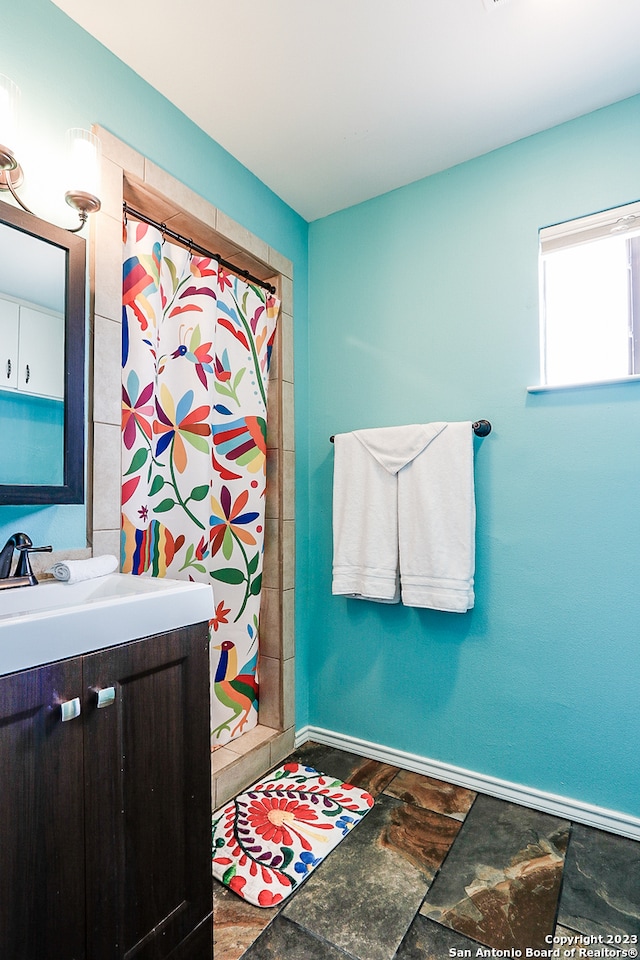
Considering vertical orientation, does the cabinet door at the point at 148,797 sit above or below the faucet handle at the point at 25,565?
below

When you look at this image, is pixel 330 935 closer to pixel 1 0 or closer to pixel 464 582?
pixel 464 582

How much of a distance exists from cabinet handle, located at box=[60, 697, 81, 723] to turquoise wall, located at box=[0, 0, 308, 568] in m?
0.51

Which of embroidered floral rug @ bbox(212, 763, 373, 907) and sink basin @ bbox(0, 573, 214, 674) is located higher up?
sink basin @ bbox(0, 573, 214, 674)

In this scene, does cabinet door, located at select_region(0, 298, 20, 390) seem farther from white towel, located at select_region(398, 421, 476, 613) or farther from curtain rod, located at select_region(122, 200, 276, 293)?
white towel, located at select_region(398, 421, 476, 613)

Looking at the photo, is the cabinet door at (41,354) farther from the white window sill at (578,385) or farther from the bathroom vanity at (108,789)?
the white window sill at (578,385)

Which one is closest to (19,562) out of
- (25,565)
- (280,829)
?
(25,565)

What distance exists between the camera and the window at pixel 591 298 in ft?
5.61

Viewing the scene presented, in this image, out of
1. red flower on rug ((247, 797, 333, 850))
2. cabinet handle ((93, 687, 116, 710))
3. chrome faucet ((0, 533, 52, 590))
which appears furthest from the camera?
red flower on rug ((247, 797, 333, 850))

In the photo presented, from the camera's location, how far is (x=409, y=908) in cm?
131

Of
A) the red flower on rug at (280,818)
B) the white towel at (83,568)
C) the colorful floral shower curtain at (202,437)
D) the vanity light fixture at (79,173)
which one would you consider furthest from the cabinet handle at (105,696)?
the vanity light fixture at (79,173)

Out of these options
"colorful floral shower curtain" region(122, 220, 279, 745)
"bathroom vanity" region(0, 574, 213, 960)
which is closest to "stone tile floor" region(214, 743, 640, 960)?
"bathroom vanity" region(0, 574, 213, 960)

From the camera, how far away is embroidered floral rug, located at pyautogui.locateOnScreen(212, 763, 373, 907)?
Result: 141cm

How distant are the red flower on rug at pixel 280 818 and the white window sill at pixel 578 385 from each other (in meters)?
1.58

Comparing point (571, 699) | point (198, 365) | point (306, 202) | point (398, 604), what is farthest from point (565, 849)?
point (306, 202)
